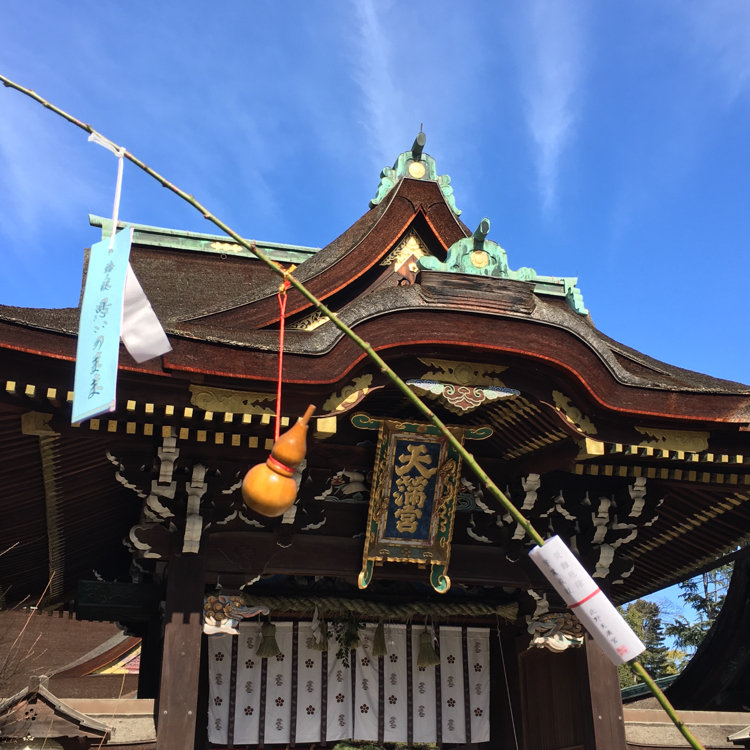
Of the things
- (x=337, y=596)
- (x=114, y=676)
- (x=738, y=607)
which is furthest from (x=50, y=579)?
(x=114, y=676)

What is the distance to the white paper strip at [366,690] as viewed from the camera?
28.8ft

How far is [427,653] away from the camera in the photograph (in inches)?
352

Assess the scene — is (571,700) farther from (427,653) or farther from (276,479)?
(276,479)

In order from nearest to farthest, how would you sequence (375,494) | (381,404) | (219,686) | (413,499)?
(375,494) → (413,499) → (381,404) → (219,686)

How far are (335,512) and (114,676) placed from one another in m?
12.3

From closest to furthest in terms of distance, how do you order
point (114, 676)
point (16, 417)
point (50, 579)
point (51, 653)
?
point (16, 417) < point (50, 579) < point (114, 676) < point (51, 653)

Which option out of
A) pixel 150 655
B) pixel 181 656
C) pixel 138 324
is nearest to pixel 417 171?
pixel 138 324

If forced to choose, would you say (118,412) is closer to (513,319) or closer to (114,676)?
(513,319)

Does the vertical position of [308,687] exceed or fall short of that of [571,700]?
it exceeds it

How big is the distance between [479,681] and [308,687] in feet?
6.67

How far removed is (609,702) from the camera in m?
7.42

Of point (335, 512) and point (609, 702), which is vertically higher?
point (335, 512)

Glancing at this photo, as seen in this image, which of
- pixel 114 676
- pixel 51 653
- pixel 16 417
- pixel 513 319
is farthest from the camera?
pixel 51 653

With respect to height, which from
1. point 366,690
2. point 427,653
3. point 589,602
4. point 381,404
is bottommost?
point 366,690
